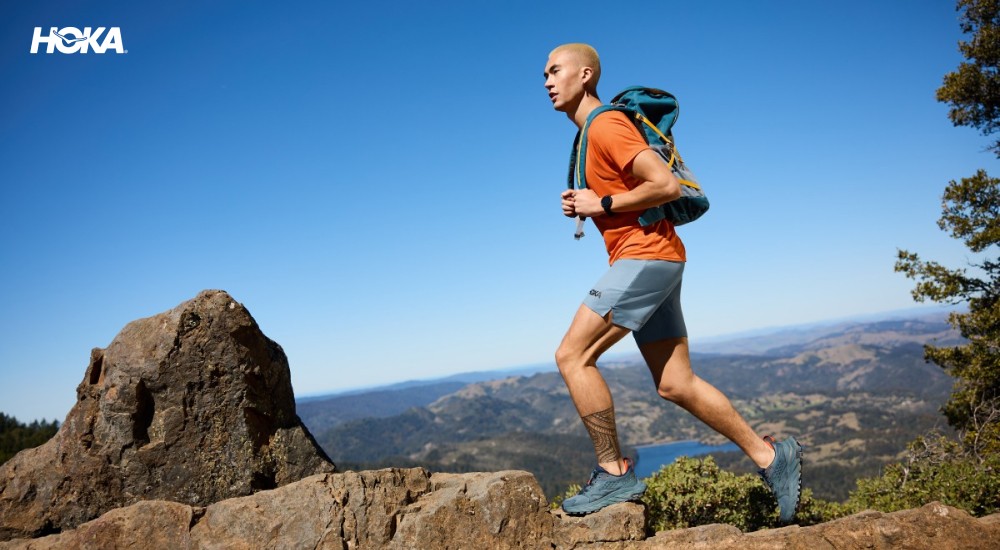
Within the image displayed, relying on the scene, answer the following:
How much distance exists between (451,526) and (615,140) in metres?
3.10

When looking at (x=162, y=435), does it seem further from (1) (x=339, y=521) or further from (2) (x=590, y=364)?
(2) (x=590, y=364)

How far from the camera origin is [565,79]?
15.8ft

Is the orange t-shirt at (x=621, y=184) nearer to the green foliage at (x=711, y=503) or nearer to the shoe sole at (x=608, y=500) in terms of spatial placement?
the shoe sole at (x=608, y=500)

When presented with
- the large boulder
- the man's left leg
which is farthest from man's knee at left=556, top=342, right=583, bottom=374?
the large boulder

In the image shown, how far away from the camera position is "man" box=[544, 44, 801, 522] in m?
4.34

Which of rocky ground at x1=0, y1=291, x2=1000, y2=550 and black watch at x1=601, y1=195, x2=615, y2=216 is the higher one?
black watch at x1=601, y1=195, x2=615, y2=216

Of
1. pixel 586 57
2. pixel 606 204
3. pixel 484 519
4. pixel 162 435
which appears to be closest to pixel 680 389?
pixel 606 204

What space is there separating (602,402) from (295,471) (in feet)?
10.3

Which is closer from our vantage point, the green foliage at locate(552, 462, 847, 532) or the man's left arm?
the man's left arm

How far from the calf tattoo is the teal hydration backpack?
142cm

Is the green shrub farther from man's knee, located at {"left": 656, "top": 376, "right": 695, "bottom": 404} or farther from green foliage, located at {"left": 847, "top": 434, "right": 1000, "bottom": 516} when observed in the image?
man's knee, located at {"left": 656, "top": 376, "right": 695, "bottom": 404}

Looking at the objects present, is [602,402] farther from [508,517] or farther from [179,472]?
[179,472]

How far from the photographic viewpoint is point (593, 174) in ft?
15.4

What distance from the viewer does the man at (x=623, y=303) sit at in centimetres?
434
